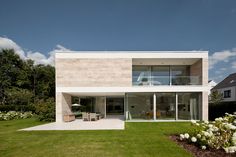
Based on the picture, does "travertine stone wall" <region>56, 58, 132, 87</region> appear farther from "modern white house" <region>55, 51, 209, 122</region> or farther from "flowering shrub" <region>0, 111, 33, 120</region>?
"flowering shrub" <region>0, 111, 33, 120</region>

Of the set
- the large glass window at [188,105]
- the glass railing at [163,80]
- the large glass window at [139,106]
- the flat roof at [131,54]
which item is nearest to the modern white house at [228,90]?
the large glass window at [188,105]

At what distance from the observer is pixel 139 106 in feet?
64.0

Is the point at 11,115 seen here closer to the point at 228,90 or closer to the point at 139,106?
the point at 139,106

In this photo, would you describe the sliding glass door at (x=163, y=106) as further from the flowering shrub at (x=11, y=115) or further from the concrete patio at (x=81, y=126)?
the flowering shrub at (x=11, y=115)

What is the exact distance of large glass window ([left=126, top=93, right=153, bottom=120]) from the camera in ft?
64.0

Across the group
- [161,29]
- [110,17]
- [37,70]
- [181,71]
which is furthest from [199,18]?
[37,70]

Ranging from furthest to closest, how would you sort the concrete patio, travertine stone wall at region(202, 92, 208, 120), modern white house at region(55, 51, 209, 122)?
modern white house at region(55, 51, 209, 122), travertine stone wall at region(202, 92, 208, 120), the concrete patio

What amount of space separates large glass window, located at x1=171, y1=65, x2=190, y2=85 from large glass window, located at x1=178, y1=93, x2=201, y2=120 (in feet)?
3.66

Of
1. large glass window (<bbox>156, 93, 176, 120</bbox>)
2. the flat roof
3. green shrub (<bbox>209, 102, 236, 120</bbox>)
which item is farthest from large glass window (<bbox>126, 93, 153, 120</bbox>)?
green shrub (<bbox>209, 102, 236, 120</bbox>)

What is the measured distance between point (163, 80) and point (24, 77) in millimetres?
28871

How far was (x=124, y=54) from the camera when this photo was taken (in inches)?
772

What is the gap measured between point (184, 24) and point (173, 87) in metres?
5.62

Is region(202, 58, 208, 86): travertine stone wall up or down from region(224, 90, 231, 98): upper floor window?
up

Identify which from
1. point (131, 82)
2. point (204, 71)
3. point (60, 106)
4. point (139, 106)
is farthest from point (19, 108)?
point (204, 71)
